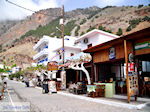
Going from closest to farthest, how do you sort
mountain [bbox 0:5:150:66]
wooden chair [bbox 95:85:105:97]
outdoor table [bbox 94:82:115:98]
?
1. outdoor table [bbox 94:82:115:98]
2. wooden chair [bbox 95:85:105:97]
3. mountain [bbox 0:5:150:66]

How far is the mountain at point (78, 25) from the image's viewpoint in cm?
6710

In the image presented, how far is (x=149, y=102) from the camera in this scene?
28.2 ft

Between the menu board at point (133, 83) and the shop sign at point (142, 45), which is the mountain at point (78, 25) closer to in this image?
the shop sign at point (142, 45)

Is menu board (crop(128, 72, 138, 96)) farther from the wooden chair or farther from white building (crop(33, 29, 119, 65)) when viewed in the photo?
white building (crop(33, 29, 119, 65))

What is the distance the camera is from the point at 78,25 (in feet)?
342

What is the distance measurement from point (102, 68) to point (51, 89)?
5.79 meters

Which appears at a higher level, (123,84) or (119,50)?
(119,50)

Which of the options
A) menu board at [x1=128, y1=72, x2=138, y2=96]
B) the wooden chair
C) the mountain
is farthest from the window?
the mountain

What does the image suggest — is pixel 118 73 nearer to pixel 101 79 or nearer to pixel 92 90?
pixel 101 79

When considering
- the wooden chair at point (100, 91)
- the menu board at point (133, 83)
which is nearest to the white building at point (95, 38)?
the wooden chair at point (100, 91)

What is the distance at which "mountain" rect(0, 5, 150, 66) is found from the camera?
67.1 m

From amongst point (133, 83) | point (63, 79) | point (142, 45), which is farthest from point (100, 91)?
point (63, 79)

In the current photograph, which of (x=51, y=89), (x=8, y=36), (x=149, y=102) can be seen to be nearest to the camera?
(x=149, y=102)

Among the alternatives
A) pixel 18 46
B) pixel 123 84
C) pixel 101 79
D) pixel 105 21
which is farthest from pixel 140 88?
pixel 18 46
